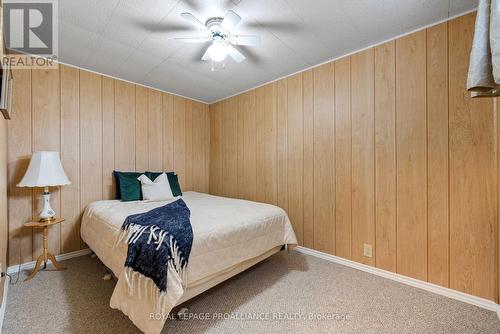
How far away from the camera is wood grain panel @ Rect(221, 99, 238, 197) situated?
361 cm

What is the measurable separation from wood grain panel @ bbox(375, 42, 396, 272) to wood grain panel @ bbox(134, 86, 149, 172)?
3.02 meters

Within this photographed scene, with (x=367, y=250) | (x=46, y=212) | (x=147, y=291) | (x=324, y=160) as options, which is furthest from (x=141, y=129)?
(x=367, y=250)

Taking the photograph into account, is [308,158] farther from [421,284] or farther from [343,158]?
[421,284]

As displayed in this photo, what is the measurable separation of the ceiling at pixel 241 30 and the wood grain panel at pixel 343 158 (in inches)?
10.3

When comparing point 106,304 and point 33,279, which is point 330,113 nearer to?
point 106,304

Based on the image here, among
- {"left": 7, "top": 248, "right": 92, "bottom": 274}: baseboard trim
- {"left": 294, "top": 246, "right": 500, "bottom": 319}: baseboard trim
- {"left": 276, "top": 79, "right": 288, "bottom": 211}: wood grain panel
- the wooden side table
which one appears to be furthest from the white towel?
{"left": 7, "top": 248, "right": 92, "bottom": 274}: baseboard trim

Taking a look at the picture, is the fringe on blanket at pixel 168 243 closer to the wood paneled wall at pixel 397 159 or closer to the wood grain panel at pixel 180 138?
the wood paneled wall at pixel 397 159

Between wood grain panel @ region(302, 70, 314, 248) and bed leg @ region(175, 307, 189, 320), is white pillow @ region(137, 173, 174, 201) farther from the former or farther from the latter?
wood grain panel @ region(302, 70, 314, 248)

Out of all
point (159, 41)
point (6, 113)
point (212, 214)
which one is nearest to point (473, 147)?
Answer: point (212, 214)

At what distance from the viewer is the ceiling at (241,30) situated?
167 centimetres

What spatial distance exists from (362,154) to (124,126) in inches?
121

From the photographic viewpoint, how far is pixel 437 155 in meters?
1.85

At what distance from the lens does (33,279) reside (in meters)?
2.07
